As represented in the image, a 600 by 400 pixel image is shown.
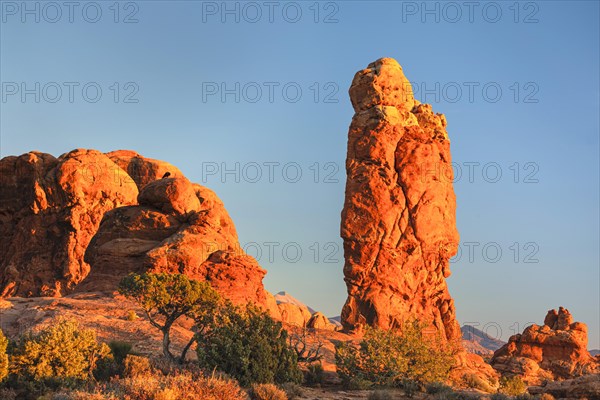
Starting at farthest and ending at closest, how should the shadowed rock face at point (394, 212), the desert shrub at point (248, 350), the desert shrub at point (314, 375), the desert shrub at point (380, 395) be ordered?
the shadowed rock face at point (394, 212) → the desert shrub at point (314, 375) → the desert shrub at point (248, 350) → the desert shrub at point (380, 395)

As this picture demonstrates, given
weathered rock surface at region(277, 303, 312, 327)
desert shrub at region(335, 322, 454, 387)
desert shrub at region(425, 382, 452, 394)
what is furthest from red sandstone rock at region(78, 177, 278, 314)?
desert shrub at region(425, 382, 452, 394)

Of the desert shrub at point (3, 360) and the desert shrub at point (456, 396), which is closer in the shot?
the desert shrub at point (3, 360)

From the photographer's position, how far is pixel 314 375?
25.4 meters

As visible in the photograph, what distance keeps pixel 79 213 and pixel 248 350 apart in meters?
37.5

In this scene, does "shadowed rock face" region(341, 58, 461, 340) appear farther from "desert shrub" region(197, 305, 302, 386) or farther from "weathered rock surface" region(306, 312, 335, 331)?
"desert shrub" region(197, 305, 302, 386)

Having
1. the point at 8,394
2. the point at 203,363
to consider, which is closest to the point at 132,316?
the point at 203,363

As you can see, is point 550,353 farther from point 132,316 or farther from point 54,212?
point 54,212

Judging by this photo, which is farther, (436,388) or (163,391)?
(436,388)

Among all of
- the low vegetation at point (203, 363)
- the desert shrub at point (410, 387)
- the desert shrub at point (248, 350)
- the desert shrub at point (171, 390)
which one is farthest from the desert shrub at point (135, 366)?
the desert shrub at point (410, 387)

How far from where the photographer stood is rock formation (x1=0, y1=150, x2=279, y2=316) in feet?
128

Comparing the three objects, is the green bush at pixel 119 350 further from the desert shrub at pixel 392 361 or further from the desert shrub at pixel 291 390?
the desert shrub at pixel 392 361

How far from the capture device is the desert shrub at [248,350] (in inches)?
844

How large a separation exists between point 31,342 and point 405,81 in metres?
34.9

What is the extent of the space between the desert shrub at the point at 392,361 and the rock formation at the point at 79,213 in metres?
14.3
